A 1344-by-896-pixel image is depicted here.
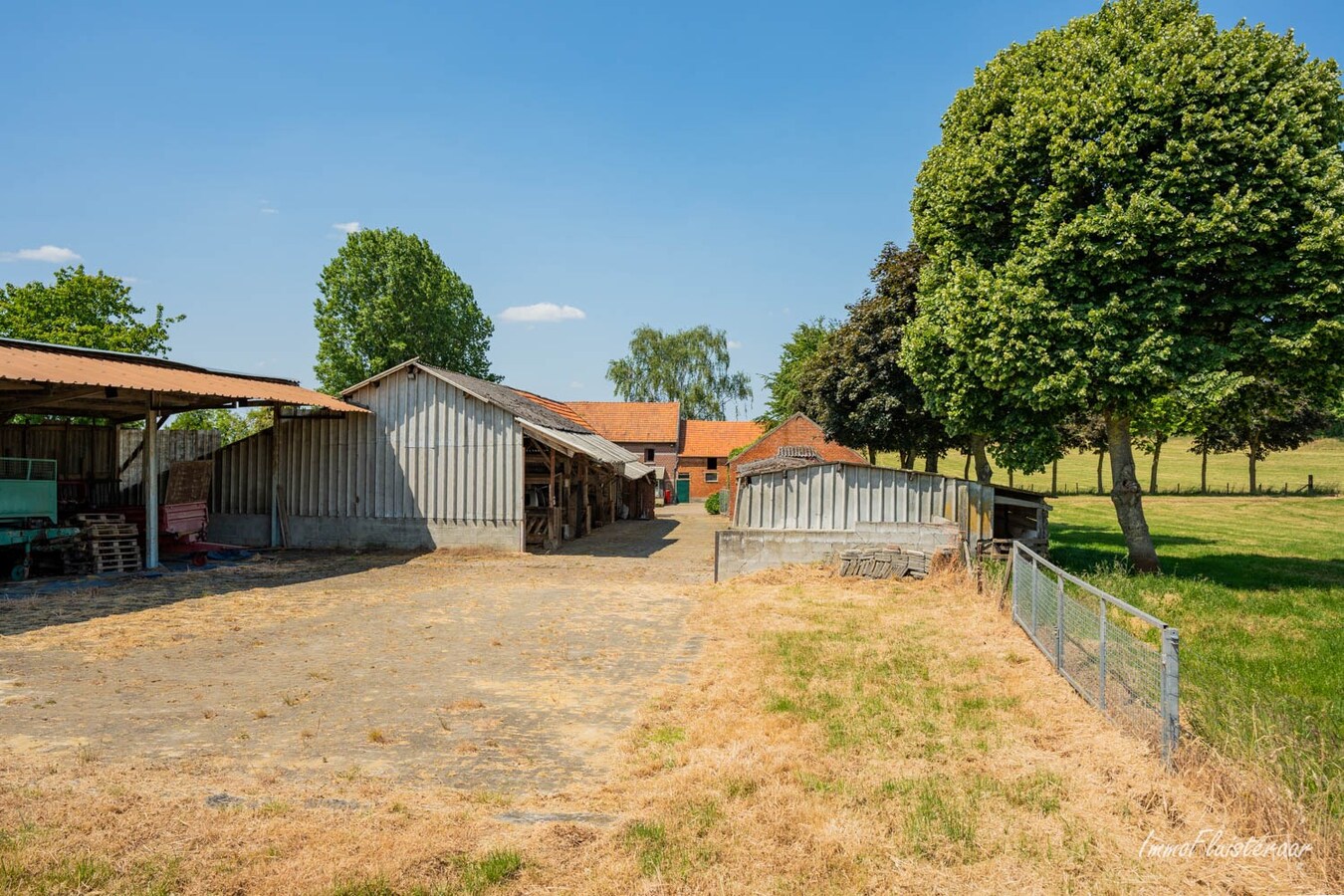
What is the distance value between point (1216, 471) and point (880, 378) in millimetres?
53522

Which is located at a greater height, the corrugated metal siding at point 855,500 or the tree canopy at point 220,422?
the tree canopy at point 220,422

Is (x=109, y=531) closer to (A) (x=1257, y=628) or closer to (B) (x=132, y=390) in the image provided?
(B) (x=132, y=390)

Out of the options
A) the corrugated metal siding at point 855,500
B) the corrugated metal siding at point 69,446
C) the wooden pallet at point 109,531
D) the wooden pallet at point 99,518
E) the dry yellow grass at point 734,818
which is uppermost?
the corrugated metal siding at point 69,446

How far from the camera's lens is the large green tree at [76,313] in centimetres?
3632

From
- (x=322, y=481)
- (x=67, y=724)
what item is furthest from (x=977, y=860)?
(x=322, y=481)

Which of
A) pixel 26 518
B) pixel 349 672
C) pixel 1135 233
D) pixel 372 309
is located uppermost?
pixel 372 309

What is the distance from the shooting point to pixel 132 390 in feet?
52.5

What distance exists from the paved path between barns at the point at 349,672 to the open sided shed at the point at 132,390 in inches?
159

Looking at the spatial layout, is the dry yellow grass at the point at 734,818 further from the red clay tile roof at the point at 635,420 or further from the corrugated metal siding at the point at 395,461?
the red clay tile roof at the point at 635,420

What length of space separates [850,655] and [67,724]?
28.4 feet

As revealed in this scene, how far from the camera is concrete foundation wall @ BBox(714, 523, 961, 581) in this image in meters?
16.5

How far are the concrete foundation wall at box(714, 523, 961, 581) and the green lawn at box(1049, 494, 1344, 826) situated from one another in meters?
4.36

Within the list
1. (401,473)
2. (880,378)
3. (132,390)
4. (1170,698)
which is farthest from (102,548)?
(880,378)

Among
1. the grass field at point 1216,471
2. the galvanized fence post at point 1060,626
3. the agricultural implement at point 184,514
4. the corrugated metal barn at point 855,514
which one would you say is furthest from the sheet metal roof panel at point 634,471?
the grass field at point 1216,471
